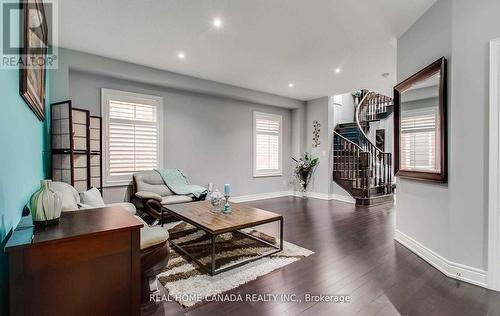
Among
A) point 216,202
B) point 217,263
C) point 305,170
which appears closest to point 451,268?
point 217,263

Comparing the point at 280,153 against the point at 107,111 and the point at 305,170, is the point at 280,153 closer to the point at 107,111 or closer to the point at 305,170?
the point at 305,170

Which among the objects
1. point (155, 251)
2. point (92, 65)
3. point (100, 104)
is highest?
point (92, 65)

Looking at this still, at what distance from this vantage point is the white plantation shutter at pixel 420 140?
259 centimetres

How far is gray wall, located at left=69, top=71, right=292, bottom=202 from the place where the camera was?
408 cm

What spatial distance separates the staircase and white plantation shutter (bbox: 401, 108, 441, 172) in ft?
8.84

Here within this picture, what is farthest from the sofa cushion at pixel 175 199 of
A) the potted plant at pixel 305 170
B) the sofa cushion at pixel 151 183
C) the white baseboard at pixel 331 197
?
the white baseboard at pixel 331 197

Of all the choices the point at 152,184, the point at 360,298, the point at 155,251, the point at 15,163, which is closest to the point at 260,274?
the point at 360,298

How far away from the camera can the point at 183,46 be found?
3.48 meters

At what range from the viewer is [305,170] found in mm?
6617

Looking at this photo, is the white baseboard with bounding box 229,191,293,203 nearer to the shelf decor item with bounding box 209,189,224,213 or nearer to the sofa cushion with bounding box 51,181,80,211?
A: the shelf decor item with bounding box 209,189,224,213

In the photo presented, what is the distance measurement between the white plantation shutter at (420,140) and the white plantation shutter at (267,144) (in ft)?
12.0

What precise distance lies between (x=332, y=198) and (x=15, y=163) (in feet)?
20.4

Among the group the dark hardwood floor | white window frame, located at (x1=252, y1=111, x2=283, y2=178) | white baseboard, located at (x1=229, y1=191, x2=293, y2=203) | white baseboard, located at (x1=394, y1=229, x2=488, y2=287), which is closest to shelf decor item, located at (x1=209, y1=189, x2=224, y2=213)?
the dark hardwood floor

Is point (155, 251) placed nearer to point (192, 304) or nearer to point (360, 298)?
point (192, 304)
